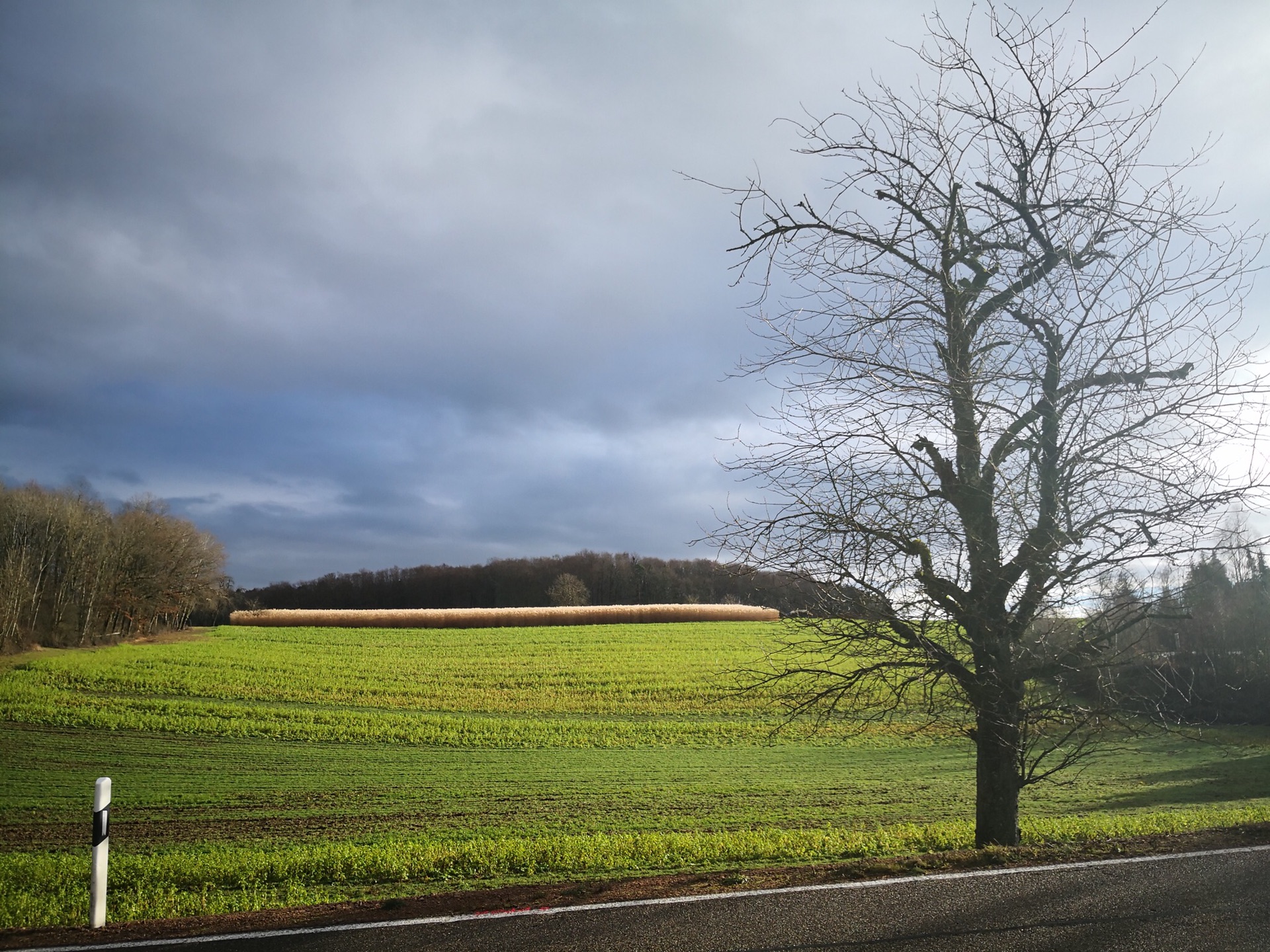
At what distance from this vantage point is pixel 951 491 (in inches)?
293

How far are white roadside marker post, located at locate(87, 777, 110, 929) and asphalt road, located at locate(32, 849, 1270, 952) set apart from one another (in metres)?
1.36

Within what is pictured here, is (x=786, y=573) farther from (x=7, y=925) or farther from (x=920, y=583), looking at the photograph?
(x=7, y=925)

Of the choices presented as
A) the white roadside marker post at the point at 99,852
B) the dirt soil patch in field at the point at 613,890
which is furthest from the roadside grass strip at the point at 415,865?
the dirt soil patch in field at the point at 613,890

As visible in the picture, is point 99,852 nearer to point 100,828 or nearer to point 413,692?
point 100,828

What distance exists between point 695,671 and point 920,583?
2279 centimetres

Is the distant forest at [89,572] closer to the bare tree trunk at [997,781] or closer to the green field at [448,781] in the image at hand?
the green field at [448,781]

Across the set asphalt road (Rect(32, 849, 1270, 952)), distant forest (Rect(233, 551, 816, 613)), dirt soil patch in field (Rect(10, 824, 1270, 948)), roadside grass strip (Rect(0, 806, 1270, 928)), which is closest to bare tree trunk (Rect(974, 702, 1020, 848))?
roadside grass strip (Rect(0, 806, 1270, 928))

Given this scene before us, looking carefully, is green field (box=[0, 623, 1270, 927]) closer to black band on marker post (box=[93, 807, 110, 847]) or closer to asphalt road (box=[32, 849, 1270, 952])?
black band on marker post (box=[93, 807, 110, 847])

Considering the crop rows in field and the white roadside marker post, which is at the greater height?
the white roadside marker post

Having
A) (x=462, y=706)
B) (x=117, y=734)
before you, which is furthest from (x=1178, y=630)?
(x=117, y=734)

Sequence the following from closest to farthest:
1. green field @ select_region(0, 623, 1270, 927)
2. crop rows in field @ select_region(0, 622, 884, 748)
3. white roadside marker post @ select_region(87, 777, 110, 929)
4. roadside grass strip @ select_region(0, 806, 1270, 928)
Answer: white roadside marker post @ select_region(87, 777, 110, 929)
roadside grass strip @ select_region(0, 806, 1270, 928)
green field @ select_region(0, 623, 1270, 927)
crop rows in field @ select_region(0, 622, 884, 748)

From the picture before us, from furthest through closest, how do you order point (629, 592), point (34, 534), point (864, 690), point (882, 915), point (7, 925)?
point (629, 592)
point (34, 534)
point (864, 690)
point (7, 925)
point (882, 915)

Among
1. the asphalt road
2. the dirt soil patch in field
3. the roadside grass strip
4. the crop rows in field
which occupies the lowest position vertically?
the crop rows in field

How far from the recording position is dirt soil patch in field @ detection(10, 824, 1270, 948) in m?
4.72
